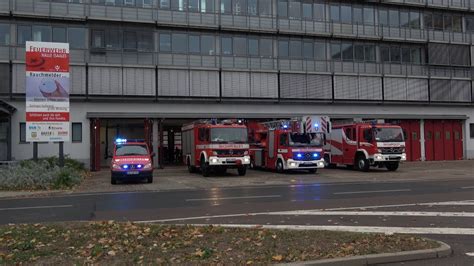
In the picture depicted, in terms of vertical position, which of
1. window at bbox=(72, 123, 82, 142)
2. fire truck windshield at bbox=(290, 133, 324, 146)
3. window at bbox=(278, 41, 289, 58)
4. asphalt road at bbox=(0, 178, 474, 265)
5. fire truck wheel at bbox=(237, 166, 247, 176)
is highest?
window at bbox=(278, 41, 289, 58)

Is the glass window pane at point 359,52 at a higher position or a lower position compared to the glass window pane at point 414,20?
lower

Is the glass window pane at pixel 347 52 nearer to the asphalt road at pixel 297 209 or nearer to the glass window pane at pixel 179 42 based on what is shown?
the glass window pane at pixel 179 42

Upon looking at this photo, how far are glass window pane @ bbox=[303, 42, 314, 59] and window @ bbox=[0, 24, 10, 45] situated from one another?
22796mm

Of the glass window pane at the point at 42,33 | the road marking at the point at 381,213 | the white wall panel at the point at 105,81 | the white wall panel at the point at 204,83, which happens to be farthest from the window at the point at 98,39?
the road marking at the point at 381,213

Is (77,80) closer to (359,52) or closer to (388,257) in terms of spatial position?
(359,52)

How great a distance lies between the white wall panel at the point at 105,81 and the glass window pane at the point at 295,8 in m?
15.0

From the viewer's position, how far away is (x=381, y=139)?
101 feet

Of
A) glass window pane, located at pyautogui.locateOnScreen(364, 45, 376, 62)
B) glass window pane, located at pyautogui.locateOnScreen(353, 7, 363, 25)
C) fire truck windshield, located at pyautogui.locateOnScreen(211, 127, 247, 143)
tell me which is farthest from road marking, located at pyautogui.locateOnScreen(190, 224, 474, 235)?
glass window pane, located at pyautogui.locateOnScreen(353, 7, 363, 25)

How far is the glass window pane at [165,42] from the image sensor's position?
1540 inches

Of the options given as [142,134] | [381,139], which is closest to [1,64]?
[142,134]

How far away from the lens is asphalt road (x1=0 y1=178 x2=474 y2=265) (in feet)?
34.2

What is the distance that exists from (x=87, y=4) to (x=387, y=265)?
34.3 m

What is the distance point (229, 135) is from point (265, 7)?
17.9m

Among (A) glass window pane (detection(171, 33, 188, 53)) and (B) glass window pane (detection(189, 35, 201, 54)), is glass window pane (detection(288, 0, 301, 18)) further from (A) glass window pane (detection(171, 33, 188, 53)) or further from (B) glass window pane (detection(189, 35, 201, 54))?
(A) glass window pane (detection(171, 33, 188, 53))
